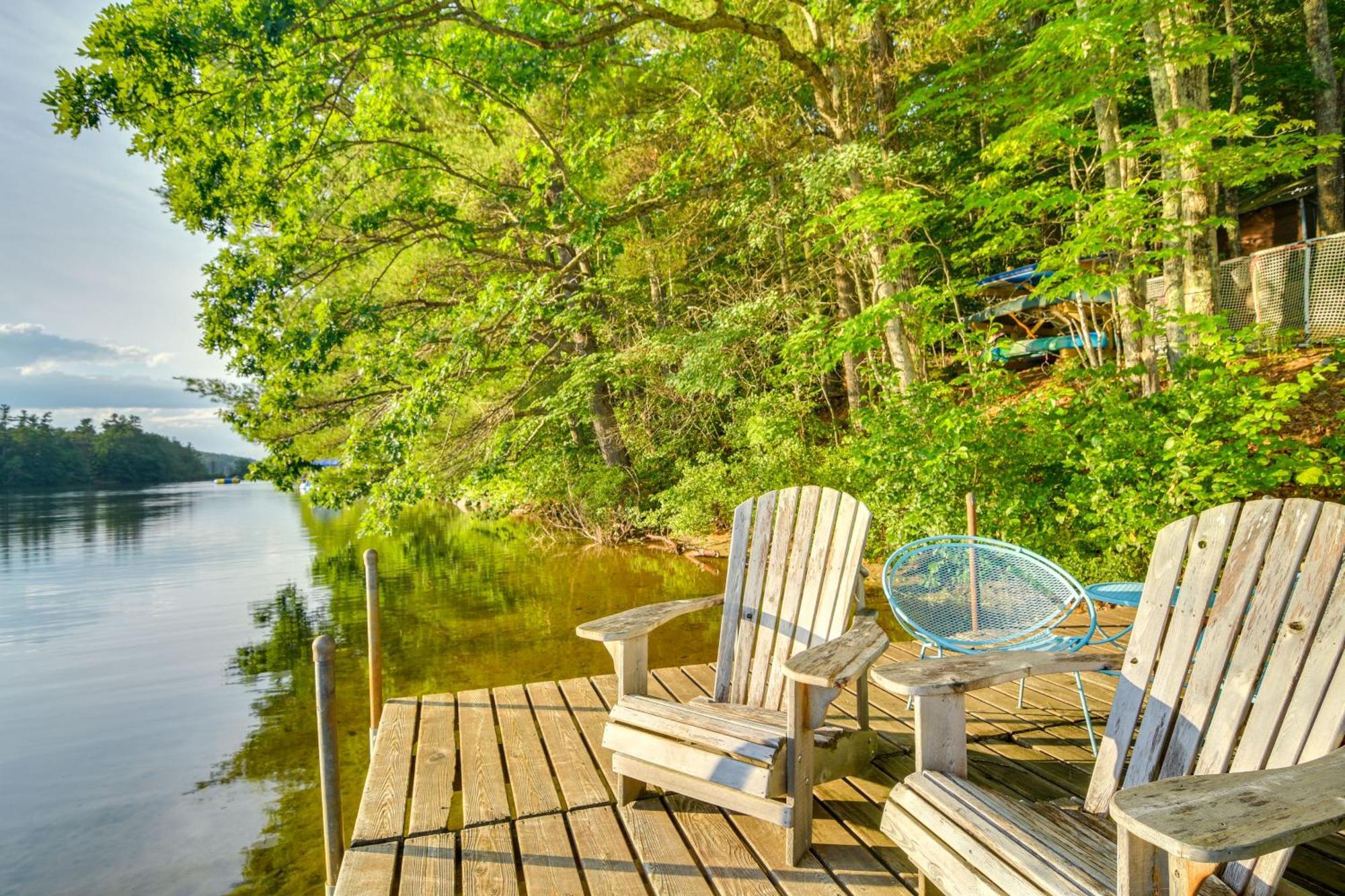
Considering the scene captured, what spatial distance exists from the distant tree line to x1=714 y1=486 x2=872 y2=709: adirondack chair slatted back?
64.4 m

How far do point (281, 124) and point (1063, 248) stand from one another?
632 centimetres

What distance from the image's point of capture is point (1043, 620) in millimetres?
2631

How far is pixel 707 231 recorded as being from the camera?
9383 millimetres

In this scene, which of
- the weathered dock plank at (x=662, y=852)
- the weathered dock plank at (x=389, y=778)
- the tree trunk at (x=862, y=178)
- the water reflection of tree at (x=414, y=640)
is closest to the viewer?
the weathered dock plank at (x=662, y=852)

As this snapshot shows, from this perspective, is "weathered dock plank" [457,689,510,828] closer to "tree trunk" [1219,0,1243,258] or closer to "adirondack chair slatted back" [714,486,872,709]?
"adirondack chair slatted back" [714,486,872,709]

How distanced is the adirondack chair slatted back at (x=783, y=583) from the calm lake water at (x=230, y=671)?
2496 mm

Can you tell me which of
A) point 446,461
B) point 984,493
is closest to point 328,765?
point 984,493

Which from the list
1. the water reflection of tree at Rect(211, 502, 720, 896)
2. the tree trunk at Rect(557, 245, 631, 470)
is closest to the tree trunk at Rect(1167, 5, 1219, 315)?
the water reflection of tree at Rect(211, 502, 720, 896)

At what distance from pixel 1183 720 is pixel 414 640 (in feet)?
21.0

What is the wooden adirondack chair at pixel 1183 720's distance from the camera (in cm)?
115

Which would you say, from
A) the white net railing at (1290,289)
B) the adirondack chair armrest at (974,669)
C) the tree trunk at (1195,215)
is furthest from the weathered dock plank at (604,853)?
the white net railing at (1290,289)

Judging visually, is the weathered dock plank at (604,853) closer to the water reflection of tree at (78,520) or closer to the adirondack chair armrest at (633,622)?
the adirondack chair armrest at (633,622)

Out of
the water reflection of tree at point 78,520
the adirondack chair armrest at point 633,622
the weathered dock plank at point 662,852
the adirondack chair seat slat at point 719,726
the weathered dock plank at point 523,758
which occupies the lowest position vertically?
the water reflection of tree at point 78,520

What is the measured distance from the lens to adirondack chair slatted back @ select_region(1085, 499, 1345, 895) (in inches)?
53.0
